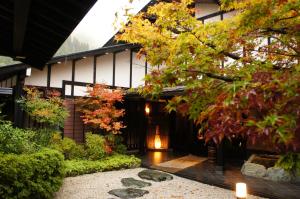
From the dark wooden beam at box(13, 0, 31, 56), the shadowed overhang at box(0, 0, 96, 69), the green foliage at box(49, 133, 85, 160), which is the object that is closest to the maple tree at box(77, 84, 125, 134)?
the green foliage at box(49, 133, 85, 160)

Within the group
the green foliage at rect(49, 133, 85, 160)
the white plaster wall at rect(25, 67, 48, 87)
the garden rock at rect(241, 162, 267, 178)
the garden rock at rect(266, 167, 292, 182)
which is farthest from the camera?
the white plaster wall at rect(25, 67, 48, 87)

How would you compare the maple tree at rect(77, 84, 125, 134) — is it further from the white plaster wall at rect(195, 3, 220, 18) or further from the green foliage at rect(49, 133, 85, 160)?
the white plaster wall at rect(195, 3, 220, 18)

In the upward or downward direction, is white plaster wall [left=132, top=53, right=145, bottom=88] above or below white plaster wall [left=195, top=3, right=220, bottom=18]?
below

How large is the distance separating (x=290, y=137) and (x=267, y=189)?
7604 millimetres

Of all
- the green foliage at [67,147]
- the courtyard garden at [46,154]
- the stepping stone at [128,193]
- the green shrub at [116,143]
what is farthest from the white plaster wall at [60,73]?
the stepping stone at [128,193]

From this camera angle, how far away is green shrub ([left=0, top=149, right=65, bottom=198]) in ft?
20.8

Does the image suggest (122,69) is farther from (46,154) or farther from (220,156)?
(46,154)

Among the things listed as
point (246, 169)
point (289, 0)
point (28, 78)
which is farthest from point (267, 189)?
point (28, 78)

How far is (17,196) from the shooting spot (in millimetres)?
6543

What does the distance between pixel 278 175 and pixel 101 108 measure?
26.8 feet

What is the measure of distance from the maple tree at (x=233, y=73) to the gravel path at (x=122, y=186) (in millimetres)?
4782

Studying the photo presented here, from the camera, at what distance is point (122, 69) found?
1580cm

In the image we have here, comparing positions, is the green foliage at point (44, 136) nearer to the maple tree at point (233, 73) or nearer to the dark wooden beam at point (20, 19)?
the maple tree at point (233, 73)

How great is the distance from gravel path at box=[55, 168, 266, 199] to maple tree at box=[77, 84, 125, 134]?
2596 millimetres
